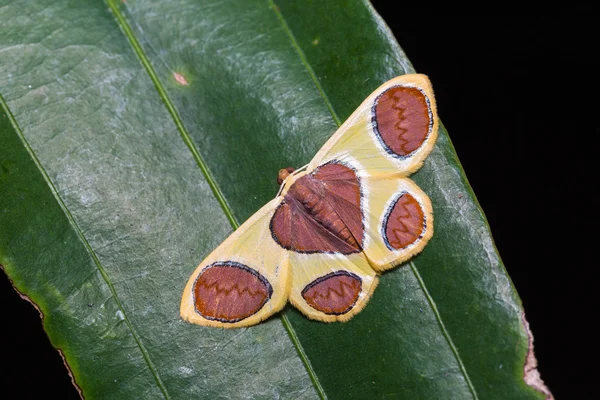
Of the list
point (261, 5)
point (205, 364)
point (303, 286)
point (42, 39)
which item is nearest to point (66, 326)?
point (205, 364)

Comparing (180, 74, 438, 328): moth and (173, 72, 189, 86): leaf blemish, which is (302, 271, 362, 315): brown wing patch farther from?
(173, 72, 189, 86): leaf blemish

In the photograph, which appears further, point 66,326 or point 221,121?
point 221,121

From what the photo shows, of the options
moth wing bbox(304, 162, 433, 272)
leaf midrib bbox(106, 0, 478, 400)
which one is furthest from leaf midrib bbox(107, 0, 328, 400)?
moth wing bbox(304, 162, 433, 272)

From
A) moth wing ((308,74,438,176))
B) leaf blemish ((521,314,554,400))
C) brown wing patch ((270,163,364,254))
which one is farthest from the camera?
brown wing patch ((270,163,364,254))

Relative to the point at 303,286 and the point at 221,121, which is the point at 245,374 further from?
the point at 221,121

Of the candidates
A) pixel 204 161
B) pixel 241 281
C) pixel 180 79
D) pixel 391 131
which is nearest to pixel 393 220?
pixel 391 131

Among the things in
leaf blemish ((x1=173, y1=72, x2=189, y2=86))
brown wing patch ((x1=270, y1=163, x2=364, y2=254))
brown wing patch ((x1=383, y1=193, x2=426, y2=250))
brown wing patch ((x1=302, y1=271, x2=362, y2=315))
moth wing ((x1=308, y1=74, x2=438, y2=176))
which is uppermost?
leaf blemish ((x1=173, y1=72, x2=189, y2=86))

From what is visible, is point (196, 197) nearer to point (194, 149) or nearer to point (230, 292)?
point (194, 149)
